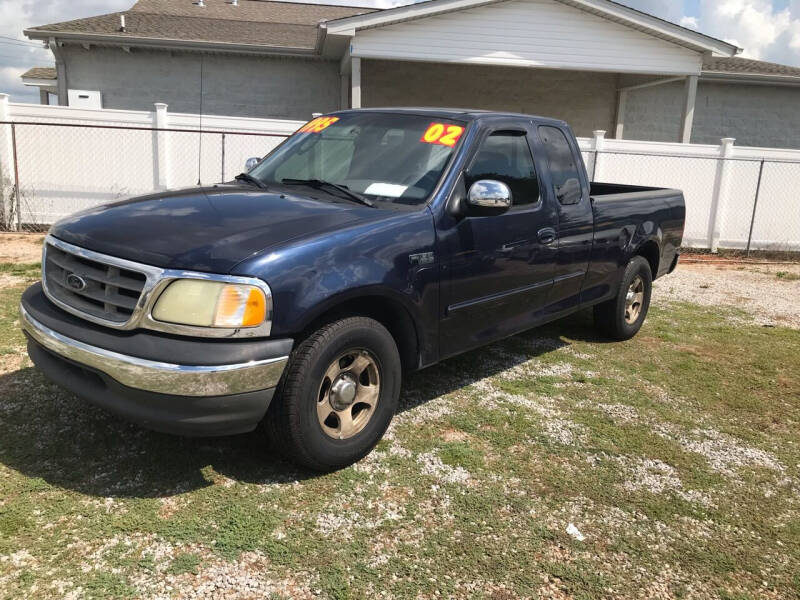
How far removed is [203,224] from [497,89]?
16.4 metres

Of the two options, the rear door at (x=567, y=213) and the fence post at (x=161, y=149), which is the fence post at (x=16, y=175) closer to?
the fence post at (x=161, y=149)

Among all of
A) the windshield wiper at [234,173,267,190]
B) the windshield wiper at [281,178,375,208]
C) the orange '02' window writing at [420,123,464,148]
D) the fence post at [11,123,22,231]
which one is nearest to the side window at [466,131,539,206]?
the orange '02' window writing at [420,123,464,148]

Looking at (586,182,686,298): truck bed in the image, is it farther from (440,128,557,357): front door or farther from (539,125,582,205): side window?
(440,128,557,357): front door

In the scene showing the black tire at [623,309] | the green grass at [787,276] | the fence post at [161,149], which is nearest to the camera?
the black tire at [623,309]

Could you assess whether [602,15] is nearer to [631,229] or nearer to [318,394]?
[631,229]

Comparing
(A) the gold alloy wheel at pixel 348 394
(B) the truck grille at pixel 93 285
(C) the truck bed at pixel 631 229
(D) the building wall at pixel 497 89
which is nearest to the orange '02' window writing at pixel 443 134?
(A) the gold alloy wheel at pixel 348 394

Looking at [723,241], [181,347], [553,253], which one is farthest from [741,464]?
[723,241]

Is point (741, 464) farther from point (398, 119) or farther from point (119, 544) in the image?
point (119, 544)

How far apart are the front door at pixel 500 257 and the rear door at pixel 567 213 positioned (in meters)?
0.14

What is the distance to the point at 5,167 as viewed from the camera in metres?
11.0

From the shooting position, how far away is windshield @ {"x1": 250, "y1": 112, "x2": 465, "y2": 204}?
3.88m

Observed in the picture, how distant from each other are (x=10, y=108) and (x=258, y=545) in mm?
11222

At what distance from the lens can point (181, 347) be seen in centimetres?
277

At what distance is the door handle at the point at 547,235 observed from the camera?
14.7ft
